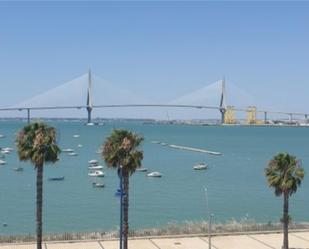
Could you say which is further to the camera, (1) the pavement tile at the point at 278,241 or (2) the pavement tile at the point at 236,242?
(1) the pavement tile at the point at 278,241

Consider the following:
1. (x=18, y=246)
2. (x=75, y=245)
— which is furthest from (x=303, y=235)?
(x=18, y=246)

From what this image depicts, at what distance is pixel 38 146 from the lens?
33.1m

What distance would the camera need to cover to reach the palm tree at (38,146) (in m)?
33.2

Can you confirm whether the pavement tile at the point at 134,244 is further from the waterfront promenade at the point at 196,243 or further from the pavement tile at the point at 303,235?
the pavement tile at the point at 303,235

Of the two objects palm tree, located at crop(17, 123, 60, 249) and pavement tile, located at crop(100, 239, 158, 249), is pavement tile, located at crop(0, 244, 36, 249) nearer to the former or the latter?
pavement tile, located at crop(100, 239, 158, 249)

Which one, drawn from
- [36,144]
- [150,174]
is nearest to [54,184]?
[150,174]

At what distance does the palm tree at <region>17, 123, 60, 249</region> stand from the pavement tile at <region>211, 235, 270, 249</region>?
39.5ft

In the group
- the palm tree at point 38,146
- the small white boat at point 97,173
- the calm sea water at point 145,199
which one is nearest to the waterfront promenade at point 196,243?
the palm tree at point 38,146

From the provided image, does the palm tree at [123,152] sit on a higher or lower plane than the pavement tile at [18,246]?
higher

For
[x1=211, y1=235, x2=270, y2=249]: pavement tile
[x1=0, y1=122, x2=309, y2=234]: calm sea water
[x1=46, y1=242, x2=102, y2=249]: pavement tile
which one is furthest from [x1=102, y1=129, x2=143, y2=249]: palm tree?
[x1=0, y1=122, x2=309, y2=234]: calm sea water

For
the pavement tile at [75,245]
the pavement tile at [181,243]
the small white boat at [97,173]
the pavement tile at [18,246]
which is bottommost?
the small white boat at [97,173]

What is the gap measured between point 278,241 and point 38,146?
17296 mm

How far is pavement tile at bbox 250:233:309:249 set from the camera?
39250mm

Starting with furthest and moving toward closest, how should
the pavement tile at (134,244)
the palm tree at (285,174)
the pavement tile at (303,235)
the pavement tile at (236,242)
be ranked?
the pavement tile at (303,235) < the pavement tile at (236,242) < the pavement tile at (134,244) < the palm tree at (285,174)
